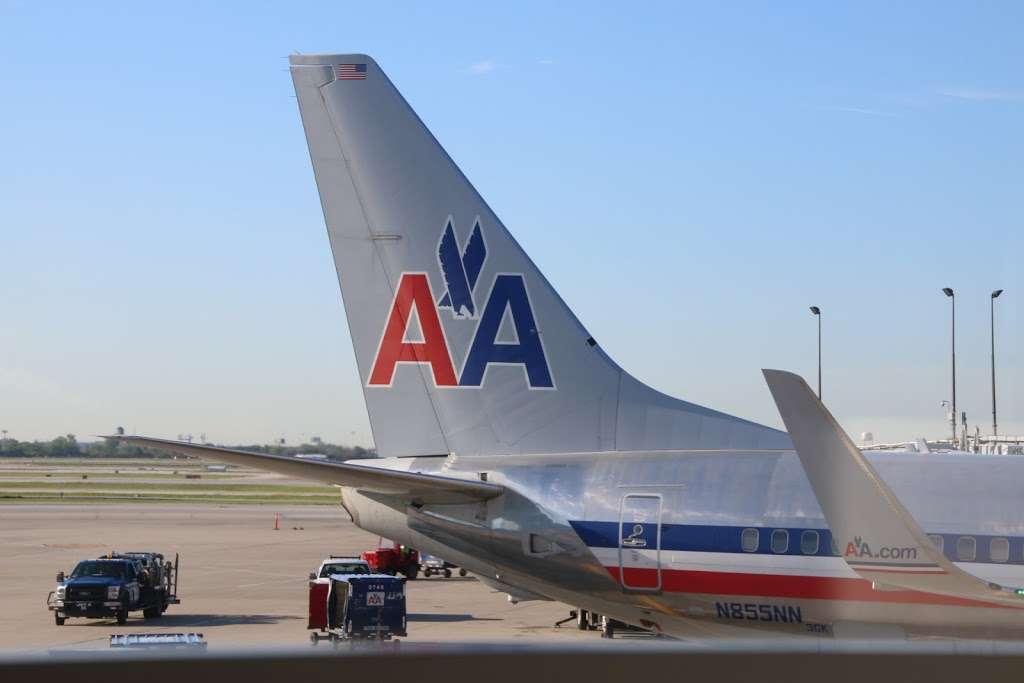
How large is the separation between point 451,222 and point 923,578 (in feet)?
24.8

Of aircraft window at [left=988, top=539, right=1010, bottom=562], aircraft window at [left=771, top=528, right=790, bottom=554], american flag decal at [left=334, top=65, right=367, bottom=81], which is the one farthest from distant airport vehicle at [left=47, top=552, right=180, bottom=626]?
aircraft window at [left=988, top=539, right=1010, bottom=562]

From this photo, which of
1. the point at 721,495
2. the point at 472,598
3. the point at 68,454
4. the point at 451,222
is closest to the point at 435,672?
the point at 721,495

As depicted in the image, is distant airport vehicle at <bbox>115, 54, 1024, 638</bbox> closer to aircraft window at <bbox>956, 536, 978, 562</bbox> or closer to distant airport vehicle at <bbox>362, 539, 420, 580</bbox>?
aircraft window at <bbox>956, 536, 978, 562</bbox>

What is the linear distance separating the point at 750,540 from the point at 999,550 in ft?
7.91

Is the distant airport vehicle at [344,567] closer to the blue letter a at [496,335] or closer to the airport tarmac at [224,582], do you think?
the airport tarmac at [224,582]

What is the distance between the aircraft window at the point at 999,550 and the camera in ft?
40.5

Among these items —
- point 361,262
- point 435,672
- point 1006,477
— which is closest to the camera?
point 435,672

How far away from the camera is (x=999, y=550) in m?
12.4

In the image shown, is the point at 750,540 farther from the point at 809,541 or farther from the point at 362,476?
the point at 362,476

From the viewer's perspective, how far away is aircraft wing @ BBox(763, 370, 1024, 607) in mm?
9719

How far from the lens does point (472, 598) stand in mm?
34531

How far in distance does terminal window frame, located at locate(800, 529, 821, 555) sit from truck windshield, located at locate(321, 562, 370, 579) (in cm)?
1946

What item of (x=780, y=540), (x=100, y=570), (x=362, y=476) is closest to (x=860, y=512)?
(x=780, y=540)

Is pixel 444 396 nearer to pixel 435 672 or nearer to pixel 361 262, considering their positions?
pixel 361 262
